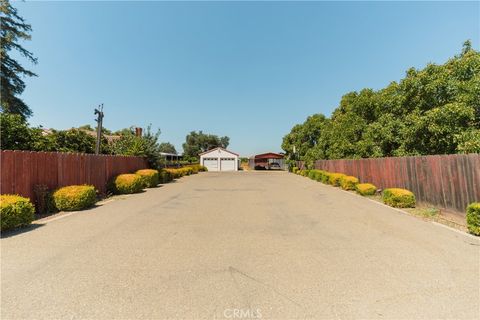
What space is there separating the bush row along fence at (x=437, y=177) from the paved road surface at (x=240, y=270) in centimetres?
141

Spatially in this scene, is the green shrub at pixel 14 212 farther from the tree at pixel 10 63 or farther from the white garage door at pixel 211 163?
the white garage door at pixel 211 163

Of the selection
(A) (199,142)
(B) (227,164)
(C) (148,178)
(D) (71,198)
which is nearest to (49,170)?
(D) (71,198)

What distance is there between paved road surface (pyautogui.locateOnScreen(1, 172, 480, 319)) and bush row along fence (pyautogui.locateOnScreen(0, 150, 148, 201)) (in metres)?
1.82

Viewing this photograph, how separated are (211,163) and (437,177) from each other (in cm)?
4087

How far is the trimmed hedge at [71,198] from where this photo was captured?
858 cm

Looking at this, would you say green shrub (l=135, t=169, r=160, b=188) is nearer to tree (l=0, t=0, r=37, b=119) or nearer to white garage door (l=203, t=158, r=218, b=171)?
tree (l=0, t=0, r=37, b=119)

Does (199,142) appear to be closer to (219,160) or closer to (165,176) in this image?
(219,160)

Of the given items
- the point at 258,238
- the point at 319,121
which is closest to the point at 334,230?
the point at 258,238

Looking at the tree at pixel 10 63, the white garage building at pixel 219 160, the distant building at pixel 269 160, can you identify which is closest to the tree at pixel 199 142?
the distant building at pixel 269 160

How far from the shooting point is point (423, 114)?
12859mm

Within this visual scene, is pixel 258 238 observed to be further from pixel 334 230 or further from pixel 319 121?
pixel 319 121

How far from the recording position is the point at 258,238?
226 inches

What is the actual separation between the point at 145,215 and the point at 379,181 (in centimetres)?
1093

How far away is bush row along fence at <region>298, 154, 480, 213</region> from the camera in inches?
280
